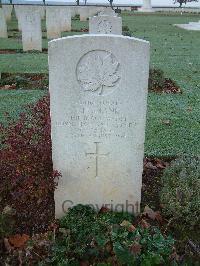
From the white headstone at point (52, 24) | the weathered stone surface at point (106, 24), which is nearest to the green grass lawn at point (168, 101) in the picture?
the weathered stone surface at point (106, 24)

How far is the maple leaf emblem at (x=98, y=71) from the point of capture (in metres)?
3.07

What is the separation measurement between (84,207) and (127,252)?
0.87m

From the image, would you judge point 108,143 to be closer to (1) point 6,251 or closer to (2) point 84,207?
(2) point 84,207

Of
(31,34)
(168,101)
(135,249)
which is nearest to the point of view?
(135,249)

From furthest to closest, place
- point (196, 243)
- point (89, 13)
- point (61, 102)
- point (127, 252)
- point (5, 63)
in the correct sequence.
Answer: point (89, 13) < point (5, 63) < point (196, 243) < point (61, 102) < point (127, 252)

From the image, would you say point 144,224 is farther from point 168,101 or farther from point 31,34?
point 31,34

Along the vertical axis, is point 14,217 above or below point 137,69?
below

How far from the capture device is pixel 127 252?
2910mm

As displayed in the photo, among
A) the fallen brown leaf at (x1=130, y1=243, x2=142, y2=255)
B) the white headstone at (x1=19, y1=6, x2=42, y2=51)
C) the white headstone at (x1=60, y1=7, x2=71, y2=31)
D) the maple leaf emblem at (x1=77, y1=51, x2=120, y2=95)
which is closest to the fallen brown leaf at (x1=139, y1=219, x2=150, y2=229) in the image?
the fallen brown leaf at (x1=130, y1=243, x2=142, y2=255)

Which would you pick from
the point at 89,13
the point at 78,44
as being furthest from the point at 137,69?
the point at 89,13

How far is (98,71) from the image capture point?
314cm

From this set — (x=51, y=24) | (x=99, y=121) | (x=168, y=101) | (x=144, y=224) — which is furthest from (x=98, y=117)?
(x=51, y=24)

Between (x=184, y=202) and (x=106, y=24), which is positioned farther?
(x=106, y=24)

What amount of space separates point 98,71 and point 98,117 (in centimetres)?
40
